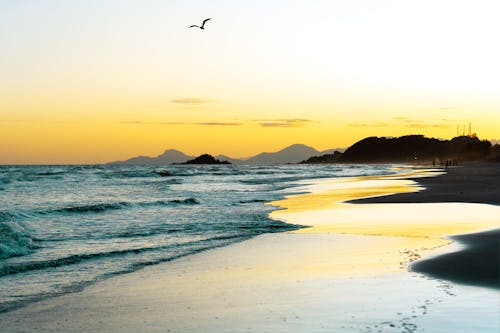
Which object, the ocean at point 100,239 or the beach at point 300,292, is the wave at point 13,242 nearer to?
the ocean at point 100,239

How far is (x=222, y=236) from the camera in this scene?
19.5m

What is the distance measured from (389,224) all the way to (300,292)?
11572mm

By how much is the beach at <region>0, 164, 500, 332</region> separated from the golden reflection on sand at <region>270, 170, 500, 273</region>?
71 mm

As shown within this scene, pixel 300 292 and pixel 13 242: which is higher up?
pixel 300 292

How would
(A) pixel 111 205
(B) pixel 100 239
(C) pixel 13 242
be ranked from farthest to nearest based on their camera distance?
(A) pixel 111 205, (B) pixel 100 239, (C) pixel 13 242

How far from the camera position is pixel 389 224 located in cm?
2119

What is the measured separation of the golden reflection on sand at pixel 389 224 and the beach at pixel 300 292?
71 mm

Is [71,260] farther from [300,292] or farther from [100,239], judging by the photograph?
[300,292]

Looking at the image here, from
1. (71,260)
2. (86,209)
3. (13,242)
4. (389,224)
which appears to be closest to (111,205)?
(86,209)

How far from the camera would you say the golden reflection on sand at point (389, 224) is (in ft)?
45.1

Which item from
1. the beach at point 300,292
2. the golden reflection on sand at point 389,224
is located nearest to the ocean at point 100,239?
the beach at point 300,292

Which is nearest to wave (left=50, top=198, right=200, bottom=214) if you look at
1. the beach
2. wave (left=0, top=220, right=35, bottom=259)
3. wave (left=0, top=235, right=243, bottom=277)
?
wave (left=0, top=220, right=35, bottom=259)

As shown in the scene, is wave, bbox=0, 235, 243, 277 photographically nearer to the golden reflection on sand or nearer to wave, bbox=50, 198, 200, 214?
the golden reflection on sand

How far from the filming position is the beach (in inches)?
328
